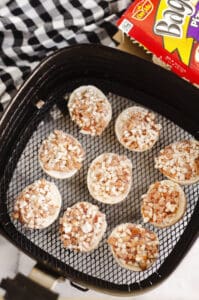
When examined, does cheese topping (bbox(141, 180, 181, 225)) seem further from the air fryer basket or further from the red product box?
the red product box

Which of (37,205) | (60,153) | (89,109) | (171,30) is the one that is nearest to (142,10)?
(171,30)

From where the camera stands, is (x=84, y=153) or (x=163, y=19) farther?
(x=84, y=153)

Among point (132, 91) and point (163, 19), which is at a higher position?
point (163, 19)

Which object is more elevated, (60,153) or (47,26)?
(47,26)

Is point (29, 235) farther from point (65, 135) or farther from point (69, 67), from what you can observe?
point (69, 67)

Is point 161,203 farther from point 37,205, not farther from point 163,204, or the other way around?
point 37,205

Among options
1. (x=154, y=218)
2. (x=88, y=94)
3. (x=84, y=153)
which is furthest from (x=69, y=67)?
(x=154, y=218)

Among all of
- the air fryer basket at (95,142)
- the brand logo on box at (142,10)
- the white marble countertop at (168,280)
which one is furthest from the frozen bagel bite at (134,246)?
the brand logo on box at (142,10)
